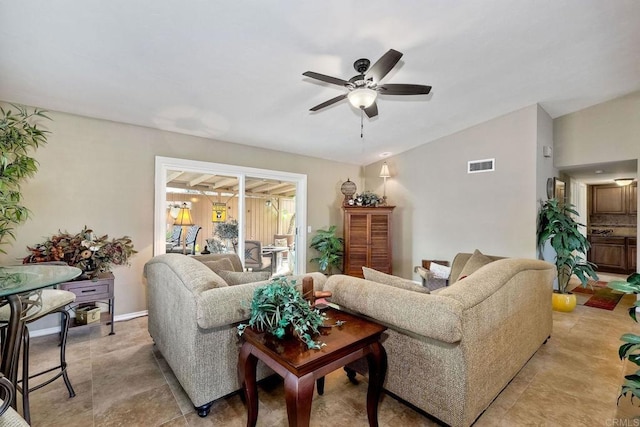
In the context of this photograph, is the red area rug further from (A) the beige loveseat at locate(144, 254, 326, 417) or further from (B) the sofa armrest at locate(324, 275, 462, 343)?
(A) the beige loveseat at locate(144, 254, 326, 417)

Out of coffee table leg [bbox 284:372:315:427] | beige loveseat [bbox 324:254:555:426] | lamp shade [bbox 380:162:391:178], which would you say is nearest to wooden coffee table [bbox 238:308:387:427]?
coffee table leg [bbox 284:372:315:427]

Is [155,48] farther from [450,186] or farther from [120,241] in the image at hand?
[450,186]

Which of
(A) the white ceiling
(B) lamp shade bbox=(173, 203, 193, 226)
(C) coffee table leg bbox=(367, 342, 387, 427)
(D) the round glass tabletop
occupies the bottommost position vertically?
(C) coffee table leg bbox=(367, 342, 387, 427)

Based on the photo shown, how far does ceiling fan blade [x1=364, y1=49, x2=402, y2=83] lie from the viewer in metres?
2.01

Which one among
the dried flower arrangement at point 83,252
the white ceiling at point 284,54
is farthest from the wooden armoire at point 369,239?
the dried flower arrangement at point 83,252

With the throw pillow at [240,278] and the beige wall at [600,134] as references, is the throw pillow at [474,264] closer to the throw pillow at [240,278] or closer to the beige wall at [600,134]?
the throw pillow at [240,278]

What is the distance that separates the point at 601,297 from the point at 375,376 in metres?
5.11

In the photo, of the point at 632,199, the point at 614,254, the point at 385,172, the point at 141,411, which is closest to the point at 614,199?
the point at 632,199

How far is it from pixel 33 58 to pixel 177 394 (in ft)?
9.65

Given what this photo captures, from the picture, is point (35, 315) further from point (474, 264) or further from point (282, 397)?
point (474, 264)

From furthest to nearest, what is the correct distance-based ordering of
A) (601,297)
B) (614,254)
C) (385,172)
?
(614,254) < (385,172) < (601,297)

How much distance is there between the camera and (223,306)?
1705 millimetres

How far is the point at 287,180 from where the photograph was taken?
5.18m

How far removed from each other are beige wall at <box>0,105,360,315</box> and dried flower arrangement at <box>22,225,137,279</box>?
189 millimetres
